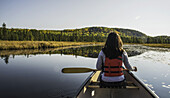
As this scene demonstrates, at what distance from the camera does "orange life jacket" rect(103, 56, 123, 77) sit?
3.51m

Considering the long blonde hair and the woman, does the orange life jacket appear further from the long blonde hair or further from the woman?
the long blonde hair

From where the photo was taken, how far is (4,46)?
26.1 meters

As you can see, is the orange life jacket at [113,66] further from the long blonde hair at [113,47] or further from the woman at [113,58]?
the long blonde hair at [113,47]

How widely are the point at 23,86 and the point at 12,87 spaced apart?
499 millimetres

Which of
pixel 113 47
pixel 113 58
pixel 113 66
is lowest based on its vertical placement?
pixel 113 66

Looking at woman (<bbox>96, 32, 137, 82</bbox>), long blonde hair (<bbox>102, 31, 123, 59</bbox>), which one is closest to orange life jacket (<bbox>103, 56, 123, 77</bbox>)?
woman (<bbox>96, 32, 137, 82</bbox>)

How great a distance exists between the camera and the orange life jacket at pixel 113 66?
3510 millimetres

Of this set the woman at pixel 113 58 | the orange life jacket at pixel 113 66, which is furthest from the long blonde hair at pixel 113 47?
the orange life jacket at pixel 113 66

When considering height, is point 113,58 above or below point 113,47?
below

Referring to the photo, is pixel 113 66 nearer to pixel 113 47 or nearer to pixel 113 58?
pixel 113 58

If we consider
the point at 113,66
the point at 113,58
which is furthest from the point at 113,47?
the point at 113,66

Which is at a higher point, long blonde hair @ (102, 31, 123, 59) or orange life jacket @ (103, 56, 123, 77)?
long blonde hair @ (102, 31, 123, 59)

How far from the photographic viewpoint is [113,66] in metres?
3.54

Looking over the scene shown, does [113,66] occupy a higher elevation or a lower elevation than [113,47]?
lower
